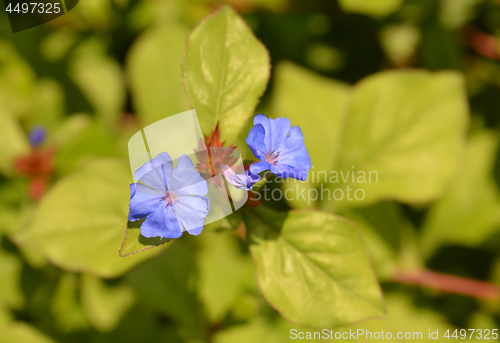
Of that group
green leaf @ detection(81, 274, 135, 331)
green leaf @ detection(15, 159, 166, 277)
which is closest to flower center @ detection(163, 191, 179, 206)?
green leaf @ detection(15, 159, 166, 277)

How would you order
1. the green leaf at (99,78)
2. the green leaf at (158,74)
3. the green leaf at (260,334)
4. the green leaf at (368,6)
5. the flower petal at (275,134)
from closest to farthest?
the flower petal at (275,134) < the green leaf at (260,334) < the green leaf at (368,6) < the green leaf at (158,74) < the green leaf at (99,78)

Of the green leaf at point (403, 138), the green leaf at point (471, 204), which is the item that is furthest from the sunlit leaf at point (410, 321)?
the green leaf at point (403, 138)

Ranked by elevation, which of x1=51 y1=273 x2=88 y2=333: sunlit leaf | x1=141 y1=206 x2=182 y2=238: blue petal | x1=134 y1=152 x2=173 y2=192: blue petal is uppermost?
x1=134 y1=152 x2=173 y2=192: blue petal

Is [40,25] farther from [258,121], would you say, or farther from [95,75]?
[258,121]

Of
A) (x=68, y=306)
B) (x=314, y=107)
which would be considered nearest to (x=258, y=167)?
(x=314, y=107)

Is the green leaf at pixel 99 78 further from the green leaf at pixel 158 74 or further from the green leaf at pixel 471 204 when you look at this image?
the green leaf at pixel 471 204

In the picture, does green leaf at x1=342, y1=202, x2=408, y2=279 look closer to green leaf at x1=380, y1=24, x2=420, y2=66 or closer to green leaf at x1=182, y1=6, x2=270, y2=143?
green leaf at x1=380, y1=24, x2=420, y2=66
